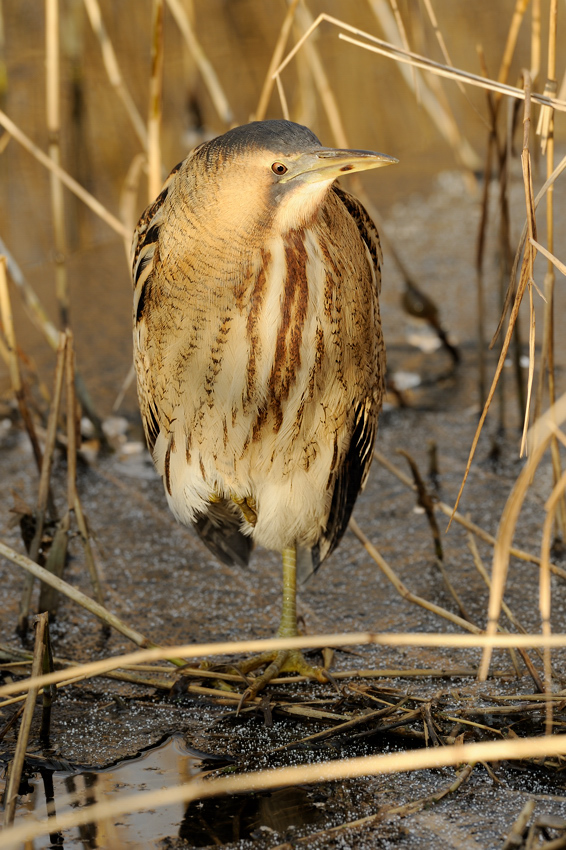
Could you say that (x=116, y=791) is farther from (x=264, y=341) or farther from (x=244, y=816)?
(x=264, y=341)

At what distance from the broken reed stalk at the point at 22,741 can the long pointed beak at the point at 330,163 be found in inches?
37.8

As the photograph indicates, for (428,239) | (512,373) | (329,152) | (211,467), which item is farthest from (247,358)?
(428,239)

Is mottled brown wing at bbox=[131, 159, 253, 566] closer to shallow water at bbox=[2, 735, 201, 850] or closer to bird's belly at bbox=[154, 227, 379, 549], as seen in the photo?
bird's belly at bbox=[154, 227, 379, 549]

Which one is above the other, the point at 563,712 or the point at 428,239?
the point at 428,239

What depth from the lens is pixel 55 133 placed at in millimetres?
2893

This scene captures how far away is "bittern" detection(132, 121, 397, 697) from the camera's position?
1.95 meters

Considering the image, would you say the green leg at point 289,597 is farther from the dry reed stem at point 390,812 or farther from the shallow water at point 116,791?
the dry reed stem at point 390,812

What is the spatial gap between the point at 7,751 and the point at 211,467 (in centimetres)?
75

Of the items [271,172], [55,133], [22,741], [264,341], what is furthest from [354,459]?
[55,133]

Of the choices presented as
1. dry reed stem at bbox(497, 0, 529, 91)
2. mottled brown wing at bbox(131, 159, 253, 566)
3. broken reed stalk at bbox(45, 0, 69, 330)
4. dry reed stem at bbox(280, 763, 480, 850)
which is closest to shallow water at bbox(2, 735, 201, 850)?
dry reed stem at bbox(280, 763, 480, 850)

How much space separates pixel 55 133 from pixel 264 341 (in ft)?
4.09

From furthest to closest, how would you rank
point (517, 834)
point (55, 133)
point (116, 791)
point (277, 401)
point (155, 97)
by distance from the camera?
point (55, 133) → point (155, 97) → point (277, 401) → point (116, 791) → point (517, 834)

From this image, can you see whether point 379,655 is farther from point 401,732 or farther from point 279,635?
point 401,732

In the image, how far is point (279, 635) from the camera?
2379 mm
